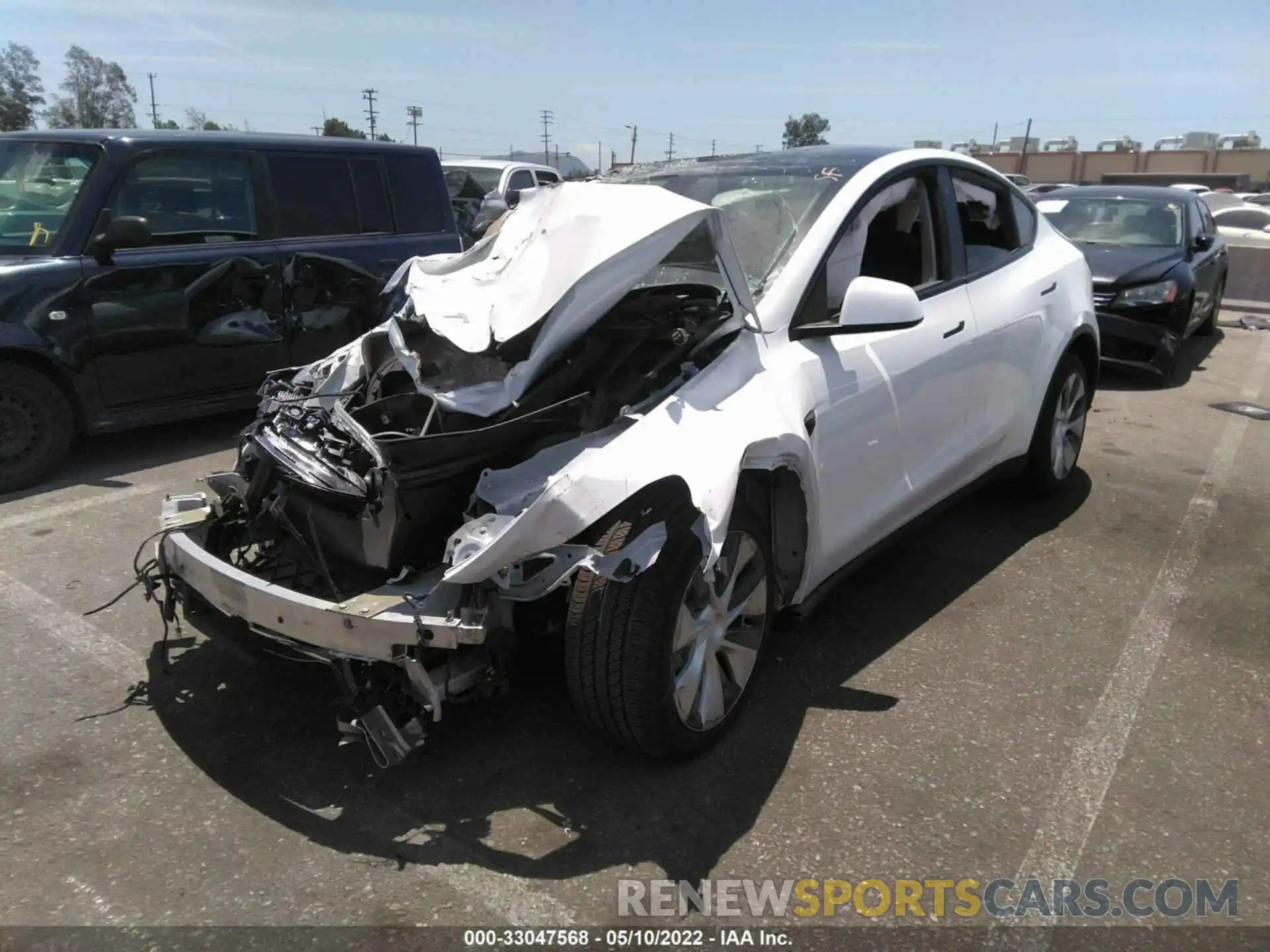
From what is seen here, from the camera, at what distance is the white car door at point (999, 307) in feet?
13.5

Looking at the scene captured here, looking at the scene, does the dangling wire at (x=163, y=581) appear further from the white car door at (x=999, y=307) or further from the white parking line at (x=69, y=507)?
the white car door at (x=999, y=307)

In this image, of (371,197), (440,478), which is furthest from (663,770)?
(371,197)

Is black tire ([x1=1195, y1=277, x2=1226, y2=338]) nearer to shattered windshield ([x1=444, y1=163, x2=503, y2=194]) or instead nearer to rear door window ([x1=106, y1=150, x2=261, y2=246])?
shattered windshield ([x1=444, y1=163, x2=503, y2=194])

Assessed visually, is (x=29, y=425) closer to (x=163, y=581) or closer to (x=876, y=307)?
(x=163, y=581)

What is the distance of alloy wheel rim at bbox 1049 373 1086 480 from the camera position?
496 cm

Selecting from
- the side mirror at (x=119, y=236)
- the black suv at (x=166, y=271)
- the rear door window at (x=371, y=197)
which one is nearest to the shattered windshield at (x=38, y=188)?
the black suv at (x=166, y=271)

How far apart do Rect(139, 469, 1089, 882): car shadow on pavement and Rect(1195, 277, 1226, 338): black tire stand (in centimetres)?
883

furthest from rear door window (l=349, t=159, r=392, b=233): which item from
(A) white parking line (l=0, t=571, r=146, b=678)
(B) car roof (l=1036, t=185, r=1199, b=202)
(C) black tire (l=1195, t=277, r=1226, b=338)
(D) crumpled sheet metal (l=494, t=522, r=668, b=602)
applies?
(C) black tire (l=1195, t=277, r=1226, b=338)

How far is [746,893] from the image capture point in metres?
2.40

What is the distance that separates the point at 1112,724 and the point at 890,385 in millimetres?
1366

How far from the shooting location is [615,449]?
2590 millimetres

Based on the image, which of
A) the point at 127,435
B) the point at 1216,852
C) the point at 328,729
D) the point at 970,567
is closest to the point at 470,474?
the point at 328,729

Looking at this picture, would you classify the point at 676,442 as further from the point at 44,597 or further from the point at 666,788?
the point at 44,597

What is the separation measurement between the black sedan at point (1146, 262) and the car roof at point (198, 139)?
558cm
